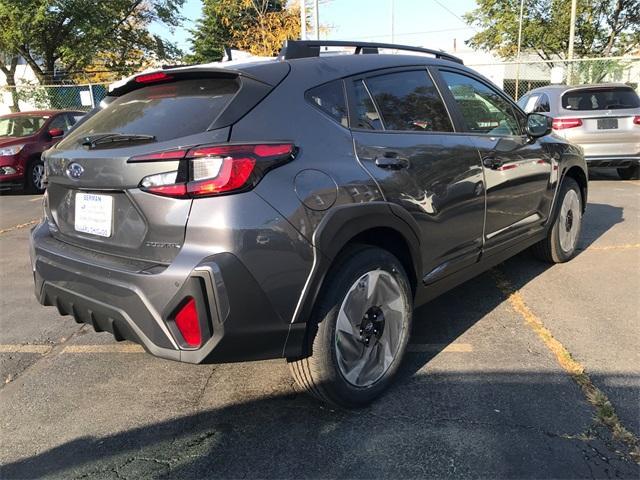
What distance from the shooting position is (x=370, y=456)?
2.44 metres

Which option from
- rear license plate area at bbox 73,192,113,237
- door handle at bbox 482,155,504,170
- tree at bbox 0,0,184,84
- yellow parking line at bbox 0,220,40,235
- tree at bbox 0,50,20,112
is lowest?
yellow parking line at bbox 0,220,40,235

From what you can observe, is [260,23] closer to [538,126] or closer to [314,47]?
[538,126]

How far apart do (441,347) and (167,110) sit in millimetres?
2181

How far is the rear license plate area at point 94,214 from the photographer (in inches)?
99.3

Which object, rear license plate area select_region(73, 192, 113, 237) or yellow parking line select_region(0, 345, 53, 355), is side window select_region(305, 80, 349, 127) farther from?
yellow parking line select_region(0, 345, 53, 355)

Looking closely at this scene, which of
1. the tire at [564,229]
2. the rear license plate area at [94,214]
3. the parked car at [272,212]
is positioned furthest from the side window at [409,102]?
the tire at [564,229]

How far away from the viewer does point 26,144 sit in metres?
10.5

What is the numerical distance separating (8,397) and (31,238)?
0.91 meters

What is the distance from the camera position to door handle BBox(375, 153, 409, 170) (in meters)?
2.76

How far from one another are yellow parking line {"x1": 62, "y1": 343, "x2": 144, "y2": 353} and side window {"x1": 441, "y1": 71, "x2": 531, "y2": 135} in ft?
8.67

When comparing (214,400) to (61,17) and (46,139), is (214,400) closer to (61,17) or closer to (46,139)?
(46,139)

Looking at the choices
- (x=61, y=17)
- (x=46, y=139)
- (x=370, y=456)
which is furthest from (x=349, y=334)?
(x=61, y=17)

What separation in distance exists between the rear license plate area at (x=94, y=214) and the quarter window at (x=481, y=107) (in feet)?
7.41

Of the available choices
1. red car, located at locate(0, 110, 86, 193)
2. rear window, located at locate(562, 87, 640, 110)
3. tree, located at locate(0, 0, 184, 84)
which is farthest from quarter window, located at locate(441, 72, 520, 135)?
tree, located at locate(0, 0, 184, 84)
